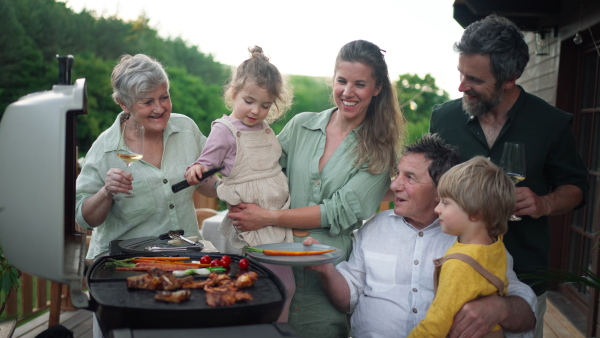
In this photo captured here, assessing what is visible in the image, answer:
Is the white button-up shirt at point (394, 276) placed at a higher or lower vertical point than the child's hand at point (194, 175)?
lower

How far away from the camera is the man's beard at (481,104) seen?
2.41 meters

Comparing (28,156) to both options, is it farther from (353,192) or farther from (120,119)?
(353,192)

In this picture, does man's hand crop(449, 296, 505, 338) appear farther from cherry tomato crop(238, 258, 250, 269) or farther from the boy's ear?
cherry tomato crop(238, 258, 250, 269)

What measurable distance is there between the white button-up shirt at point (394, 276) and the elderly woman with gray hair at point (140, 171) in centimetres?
80

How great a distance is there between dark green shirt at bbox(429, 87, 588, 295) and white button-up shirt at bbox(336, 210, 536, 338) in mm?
199

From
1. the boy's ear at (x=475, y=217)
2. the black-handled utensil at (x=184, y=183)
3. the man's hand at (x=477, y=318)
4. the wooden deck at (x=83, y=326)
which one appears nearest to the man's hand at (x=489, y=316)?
the man's hand at (x=477, y=318)

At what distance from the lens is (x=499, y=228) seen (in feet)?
6.53

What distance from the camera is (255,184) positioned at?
2441mm

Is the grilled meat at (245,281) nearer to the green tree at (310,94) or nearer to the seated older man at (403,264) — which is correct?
the seated older man at (403,264)

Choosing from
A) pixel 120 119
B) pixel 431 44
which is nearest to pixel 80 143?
pixel 431 44

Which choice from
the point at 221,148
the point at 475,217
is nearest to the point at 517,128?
the point at 475,217

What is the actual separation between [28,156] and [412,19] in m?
10.1

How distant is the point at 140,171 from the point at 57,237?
3.34 feet

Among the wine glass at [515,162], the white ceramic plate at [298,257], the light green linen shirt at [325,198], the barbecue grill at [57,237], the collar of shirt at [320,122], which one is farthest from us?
the collar of shirt at [320,122]
